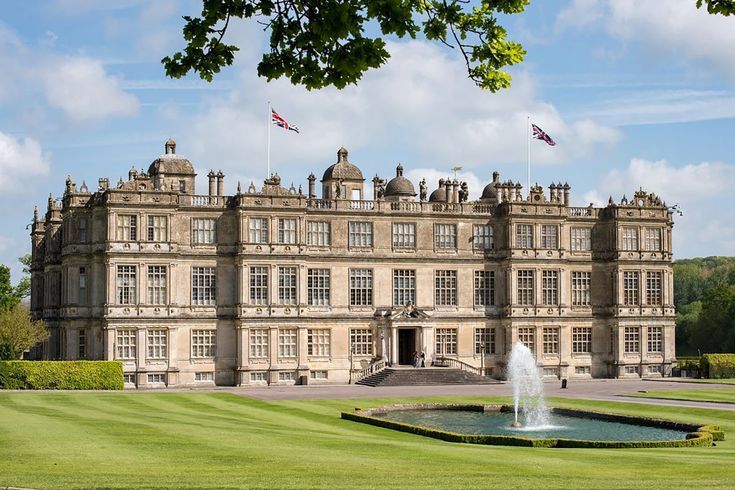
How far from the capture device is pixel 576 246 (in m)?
71.8

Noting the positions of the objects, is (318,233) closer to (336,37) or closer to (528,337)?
(528,337)

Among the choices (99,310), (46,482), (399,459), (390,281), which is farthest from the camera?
(390,281)

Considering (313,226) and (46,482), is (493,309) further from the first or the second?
(46,482)

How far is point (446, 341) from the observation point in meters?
68.6

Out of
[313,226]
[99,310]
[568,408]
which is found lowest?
[568,408]

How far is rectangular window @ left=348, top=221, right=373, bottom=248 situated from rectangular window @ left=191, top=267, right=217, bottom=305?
8.93m

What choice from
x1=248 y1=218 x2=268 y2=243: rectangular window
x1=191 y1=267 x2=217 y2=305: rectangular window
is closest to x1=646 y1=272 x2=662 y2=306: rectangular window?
x1=248 y1=218 x2=268 y2=243: rectangular window

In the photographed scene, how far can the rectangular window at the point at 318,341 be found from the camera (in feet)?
216

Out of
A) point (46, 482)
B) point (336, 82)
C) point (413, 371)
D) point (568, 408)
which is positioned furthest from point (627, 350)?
point (336, 82)

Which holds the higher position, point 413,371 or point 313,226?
point 313,226

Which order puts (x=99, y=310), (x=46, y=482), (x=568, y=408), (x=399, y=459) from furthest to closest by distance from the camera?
(x=99, y=310) → (x=568, y=408) → (x=399, y=459) → (x=46, y=482)

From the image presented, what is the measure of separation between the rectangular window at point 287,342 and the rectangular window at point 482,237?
13.4m

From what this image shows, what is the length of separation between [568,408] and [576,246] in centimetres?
2981

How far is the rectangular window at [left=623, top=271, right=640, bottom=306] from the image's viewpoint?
71562 millimetres
